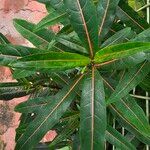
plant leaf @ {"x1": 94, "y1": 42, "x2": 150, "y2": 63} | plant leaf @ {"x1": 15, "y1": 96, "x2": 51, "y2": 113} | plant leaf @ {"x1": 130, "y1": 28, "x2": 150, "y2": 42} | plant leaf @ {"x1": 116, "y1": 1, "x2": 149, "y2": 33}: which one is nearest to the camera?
plant leaf @ {"x1": 94, "y1": 42, "x2": 150, "y2": 63}

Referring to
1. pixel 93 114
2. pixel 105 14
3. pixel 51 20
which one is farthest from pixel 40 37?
pixel 93 114

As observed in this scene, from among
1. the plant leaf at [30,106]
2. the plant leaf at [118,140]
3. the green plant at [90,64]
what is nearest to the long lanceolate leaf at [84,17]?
the green plant at [90,64]

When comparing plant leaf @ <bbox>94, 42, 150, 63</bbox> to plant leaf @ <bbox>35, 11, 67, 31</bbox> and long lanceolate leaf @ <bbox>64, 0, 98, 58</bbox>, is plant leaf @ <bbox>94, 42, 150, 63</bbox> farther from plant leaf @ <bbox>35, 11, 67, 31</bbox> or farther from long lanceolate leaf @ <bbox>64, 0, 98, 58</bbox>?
plant leaf @ <bbox>35, 11, 67, 31</bbox>

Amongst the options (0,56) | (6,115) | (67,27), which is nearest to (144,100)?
(67,27)

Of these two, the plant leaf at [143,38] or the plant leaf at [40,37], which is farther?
the plant leaf at [40,37]

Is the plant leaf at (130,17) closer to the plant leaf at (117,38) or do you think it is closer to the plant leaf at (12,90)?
the plant leaf at (117,38)

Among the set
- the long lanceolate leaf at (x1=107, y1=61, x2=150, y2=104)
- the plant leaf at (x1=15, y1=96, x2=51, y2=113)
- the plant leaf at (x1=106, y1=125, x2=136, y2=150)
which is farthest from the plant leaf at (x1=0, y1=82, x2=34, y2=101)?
the long lanceolate leaf at (x1=107, y1=61, x2=150, y2=104)

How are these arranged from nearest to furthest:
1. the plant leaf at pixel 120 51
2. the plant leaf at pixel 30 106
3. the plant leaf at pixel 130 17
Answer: the plant leaf at pixel 120 51
the plant leaf at pixel 130 17
the plant leaf at pixel 30 106

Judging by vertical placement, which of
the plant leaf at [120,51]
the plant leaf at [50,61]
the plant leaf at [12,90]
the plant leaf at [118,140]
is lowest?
the plant leaf at [118,140]
